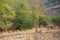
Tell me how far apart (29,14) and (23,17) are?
182cm

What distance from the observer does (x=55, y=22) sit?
26.2 m

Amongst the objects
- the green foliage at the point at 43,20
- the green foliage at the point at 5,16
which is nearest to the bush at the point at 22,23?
the green foliage at the point at 5,16

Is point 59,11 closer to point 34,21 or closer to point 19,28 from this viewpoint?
point 34,21

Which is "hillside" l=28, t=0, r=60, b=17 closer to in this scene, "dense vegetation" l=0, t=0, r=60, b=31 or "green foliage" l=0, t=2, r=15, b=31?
"dense vegetation" l=0, t=0, r=60, b=31

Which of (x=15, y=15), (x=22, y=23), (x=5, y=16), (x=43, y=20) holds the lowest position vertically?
(x=43, y=20)

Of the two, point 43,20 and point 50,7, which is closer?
point 43,20

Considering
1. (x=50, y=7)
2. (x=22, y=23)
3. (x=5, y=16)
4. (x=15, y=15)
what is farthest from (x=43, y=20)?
(x=50, y=7)

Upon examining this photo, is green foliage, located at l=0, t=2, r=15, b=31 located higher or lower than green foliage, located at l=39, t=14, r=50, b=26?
higher

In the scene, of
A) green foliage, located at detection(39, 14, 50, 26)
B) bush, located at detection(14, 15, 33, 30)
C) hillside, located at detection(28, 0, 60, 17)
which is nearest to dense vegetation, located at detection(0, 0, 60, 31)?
bush, located at detection(14, 15, 33, 30)

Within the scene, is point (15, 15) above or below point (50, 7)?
above

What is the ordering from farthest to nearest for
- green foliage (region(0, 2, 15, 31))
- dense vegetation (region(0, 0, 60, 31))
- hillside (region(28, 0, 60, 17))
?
hillside (region(28, 0, 60, 17)) → dense vegetation (region(0, 0, 60, 31)) → green foliage (region(0, 2, 15, 31))

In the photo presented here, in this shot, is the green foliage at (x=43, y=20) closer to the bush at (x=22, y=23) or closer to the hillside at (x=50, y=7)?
the hillside at (x=50, y=7)

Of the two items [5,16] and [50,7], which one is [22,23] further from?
[50,7]

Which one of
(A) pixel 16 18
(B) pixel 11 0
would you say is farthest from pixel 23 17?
(B) pixel 11 0
